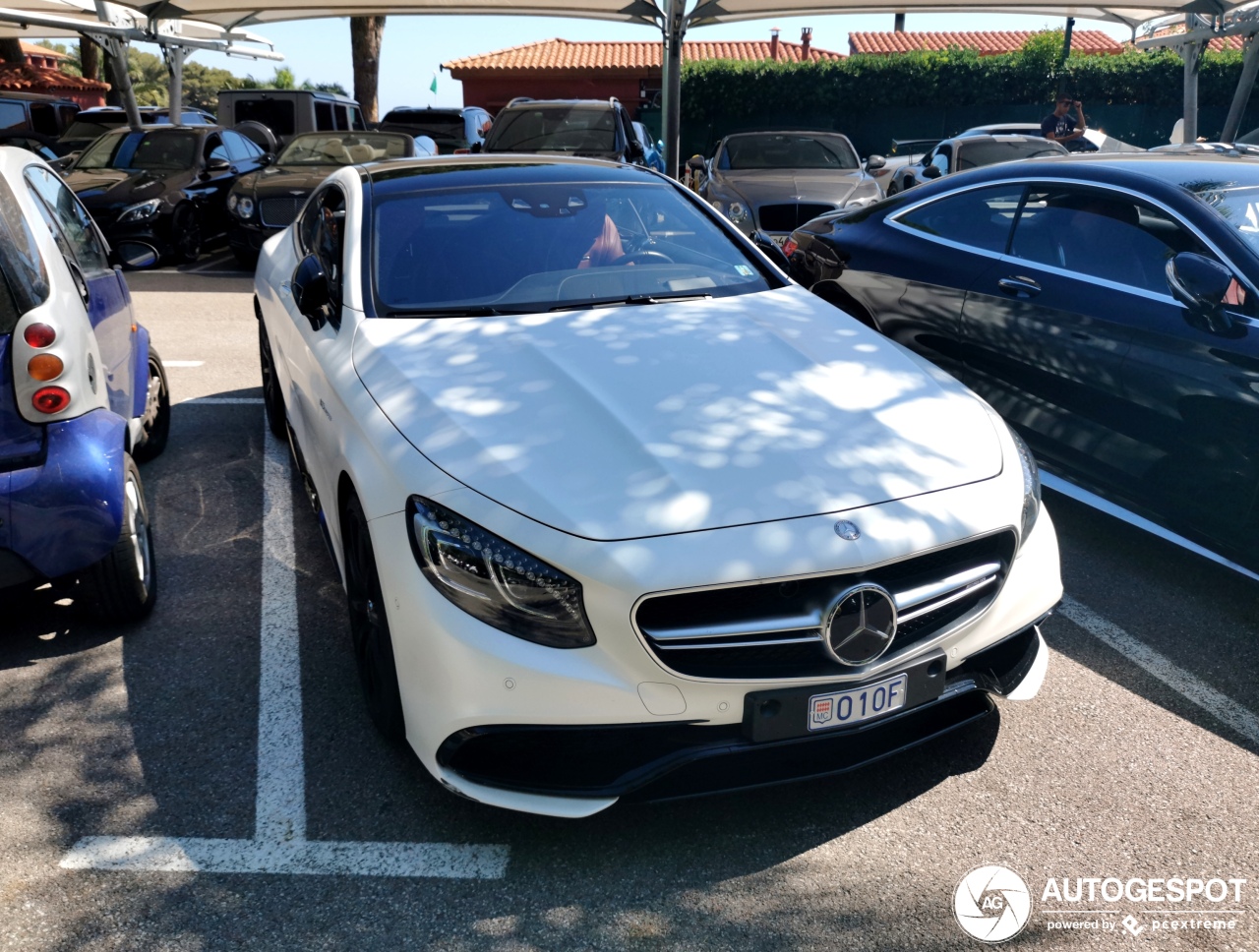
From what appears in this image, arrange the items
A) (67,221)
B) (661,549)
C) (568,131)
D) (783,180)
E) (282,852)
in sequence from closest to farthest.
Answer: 1. (661,549)
2. (282,852)
3. (67,221)
4. (783,180)
5. (568,131)

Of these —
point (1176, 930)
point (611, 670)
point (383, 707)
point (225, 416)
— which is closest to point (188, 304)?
point (225, 416)

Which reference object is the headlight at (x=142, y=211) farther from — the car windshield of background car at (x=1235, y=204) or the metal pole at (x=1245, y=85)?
the metal pole at (x=1245, y=85)

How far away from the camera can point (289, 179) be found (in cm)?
1105

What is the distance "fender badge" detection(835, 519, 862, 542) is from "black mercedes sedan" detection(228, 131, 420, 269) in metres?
8.85

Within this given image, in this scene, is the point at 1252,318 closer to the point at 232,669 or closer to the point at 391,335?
the point at 391,335

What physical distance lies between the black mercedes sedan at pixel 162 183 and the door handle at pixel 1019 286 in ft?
30.4

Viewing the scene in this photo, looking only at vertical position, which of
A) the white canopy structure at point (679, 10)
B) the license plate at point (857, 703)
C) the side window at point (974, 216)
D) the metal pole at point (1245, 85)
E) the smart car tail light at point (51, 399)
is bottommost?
the license plate at point (857, 703)

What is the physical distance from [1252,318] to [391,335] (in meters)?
2.99

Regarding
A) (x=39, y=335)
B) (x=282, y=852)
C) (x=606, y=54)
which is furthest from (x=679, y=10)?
(x=606, y=54)

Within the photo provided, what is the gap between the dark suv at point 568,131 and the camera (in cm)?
1316

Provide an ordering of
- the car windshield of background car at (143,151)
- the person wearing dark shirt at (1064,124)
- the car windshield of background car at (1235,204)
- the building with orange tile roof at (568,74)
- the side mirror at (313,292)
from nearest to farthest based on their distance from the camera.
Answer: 1. the side mirror at (313,292)
2. the car windshield of background car at (1235,204)
3. the car windshield of background car at (143,151)
4. the person wearing dark shirt at (1064,124)
5. the building with orange tile roof at (568,74)

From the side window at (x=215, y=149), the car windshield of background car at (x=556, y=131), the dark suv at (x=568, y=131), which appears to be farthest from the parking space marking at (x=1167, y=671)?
the side window at (x=215, y=149)

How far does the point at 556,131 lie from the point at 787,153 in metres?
3.00

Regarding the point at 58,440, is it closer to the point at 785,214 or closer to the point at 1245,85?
the point at 785,214
